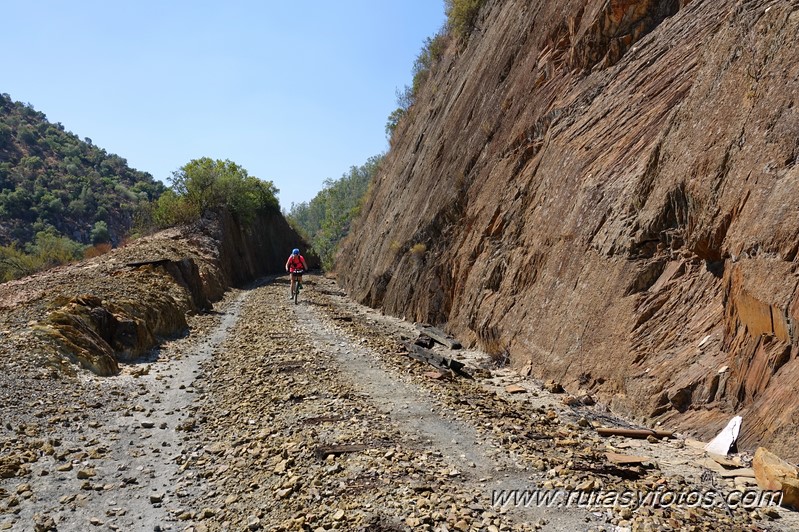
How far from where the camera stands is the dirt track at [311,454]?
478cm

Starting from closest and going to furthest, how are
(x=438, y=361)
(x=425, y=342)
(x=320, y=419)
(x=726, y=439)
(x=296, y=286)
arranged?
(x=726, y=439)
(x=320, y=419)
(x=438, y=361)
(x=425, y=342)
(x=296, y=286)

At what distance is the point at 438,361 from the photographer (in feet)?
A: 36.8

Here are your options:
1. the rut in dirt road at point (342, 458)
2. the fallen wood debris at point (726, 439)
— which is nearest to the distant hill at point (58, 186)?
the rut in dirt road at point (342, 458)

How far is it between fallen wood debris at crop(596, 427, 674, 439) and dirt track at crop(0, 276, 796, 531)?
0.59 ft

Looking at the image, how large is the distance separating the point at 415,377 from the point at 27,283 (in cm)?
1412

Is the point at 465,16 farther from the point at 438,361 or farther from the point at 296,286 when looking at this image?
the point at 438,361

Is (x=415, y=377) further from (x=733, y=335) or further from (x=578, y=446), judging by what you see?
(x=733, y=335)

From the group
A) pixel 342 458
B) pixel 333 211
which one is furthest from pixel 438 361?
pixel 333 211

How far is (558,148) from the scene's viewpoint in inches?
514

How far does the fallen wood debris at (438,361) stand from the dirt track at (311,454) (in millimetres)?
397

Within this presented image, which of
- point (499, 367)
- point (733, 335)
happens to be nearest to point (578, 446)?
point (733, 335)

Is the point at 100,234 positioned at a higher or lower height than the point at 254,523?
higher

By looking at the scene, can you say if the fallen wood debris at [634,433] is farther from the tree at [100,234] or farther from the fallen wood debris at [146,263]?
the tree at [100,234]

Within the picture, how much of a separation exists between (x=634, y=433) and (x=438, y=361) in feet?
15.8
